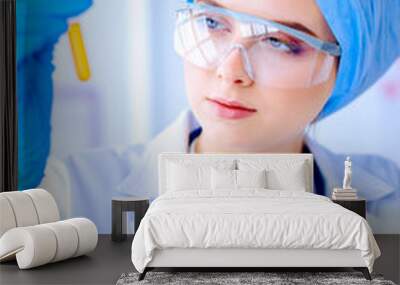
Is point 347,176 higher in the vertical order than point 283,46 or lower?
lower

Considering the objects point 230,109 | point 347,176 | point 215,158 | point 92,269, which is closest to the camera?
point 92,269

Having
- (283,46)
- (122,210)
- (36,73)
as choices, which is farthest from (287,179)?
(36,73)

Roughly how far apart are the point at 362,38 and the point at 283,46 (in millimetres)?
856

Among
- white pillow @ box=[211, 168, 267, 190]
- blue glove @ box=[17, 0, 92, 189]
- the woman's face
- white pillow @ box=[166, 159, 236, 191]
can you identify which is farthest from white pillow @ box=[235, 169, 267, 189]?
blue glove @ box=[17, 0, 92, 189]

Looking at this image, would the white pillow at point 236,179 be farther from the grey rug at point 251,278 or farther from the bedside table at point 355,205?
the grey rug at point 251,278

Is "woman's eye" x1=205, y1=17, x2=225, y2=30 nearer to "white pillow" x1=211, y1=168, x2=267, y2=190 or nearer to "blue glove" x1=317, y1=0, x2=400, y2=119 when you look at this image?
"blue glove" x1=317, y1=0, x2=400, y2=119

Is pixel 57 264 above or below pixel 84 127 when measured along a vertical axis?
below

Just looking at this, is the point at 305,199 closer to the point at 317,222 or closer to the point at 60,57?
the point at 317,222

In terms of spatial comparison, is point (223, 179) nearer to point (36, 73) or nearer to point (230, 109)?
point (230, 109)

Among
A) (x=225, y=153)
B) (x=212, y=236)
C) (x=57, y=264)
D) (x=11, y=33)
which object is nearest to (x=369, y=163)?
(x=225, y=153)

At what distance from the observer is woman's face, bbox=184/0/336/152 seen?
22.8 ft

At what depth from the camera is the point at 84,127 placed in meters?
7.23

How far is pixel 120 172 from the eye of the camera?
23.7ft

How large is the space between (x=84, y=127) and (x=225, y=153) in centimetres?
159
